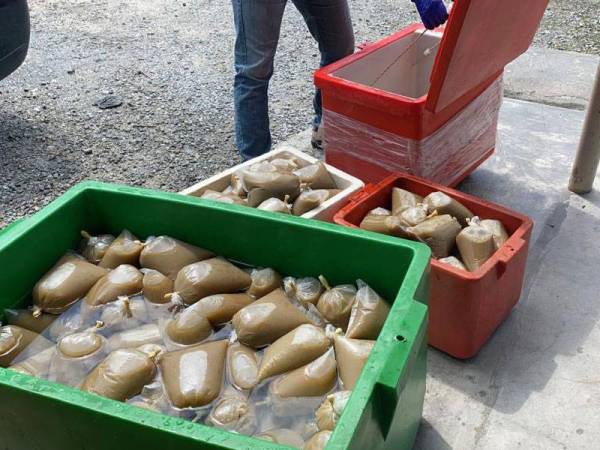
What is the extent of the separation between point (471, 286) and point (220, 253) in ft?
2.19

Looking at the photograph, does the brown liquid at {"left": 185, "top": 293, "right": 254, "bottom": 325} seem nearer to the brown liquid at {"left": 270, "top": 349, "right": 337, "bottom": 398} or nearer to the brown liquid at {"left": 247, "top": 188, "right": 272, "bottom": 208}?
the brown liquid at {"left": 270, "top": 349, "right": 337, "bottom": 398}

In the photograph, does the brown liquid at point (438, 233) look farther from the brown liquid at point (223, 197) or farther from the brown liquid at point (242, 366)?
the brown liquid at point (242, 366)

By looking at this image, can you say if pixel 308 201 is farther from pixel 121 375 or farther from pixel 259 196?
pixel 121 375

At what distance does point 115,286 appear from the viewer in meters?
1.59

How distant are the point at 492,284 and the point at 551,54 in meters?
2.67

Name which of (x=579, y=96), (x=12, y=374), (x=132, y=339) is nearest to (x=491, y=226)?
(x=132, y=339)

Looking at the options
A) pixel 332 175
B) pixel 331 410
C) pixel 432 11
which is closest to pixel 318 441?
pixel 331 410

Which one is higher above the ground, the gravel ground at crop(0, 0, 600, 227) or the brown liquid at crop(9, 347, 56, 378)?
the brown liquid at crop(9, 347, 56, 378)

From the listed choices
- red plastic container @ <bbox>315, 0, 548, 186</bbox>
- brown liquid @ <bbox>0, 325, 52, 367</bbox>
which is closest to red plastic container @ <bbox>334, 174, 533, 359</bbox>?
red plastic container @ <bbox>315, 0, 548, 186</bbox>

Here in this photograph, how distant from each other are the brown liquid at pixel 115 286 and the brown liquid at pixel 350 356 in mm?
534

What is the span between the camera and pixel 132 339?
149 cm

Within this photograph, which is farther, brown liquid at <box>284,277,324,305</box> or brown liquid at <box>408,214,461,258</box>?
brown liquid at <box>408,214,461,258</box>

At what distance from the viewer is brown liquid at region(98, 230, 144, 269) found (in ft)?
5.50

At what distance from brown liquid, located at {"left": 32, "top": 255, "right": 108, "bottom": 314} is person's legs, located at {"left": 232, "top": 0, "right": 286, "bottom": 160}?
4.07 ft
